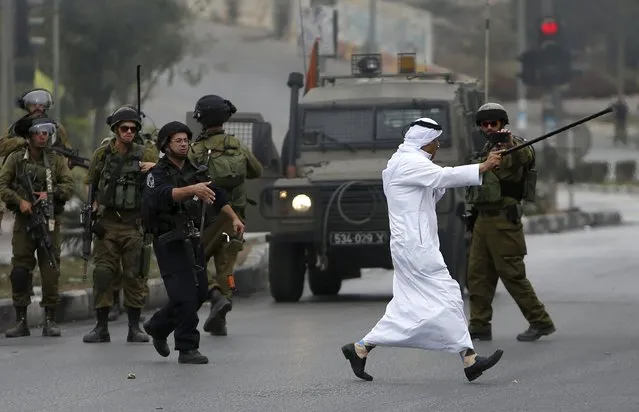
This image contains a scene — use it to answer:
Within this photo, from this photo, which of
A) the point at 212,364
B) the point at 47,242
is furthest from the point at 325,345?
the point at 47,242

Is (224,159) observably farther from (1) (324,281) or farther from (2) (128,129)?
(1) (324,281)

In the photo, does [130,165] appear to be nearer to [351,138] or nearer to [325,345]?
[325,345]

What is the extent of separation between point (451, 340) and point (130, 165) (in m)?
3.38

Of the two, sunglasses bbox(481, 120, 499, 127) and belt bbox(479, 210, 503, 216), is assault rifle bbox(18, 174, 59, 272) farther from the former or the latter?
sunglasses bbox(481, 120, 499, 127)

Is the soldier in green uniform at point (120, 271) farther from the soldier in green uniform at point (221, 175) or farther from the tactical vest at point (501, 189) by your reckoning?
the tactical vest at point (501, 189)

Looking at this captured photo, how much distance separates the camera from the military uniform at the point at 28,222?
13.5 metres

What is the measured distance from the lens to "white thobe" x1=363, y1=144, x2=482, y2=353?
10.5 metres

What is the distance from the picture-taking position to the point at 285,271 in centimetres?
1712

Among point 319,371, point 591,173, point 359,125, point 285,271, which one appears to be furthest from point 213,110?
point 591,173

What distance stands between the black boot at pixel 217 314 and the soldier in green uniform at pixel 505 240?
175cm

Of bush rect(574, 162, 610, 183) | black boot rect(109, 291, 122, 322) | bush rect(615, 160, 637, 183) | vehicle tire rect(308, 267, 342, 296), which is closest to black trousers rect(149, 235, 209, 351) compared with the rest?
black boot rect(109, 291, 122, 322)

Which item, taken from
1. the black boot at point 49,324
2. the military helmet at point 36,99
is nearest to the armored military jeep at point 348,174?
the black boot at point 49,324

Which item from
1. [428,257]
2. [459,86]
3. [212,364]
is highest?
[459,86]

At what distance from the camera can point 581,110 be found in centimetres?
7006
